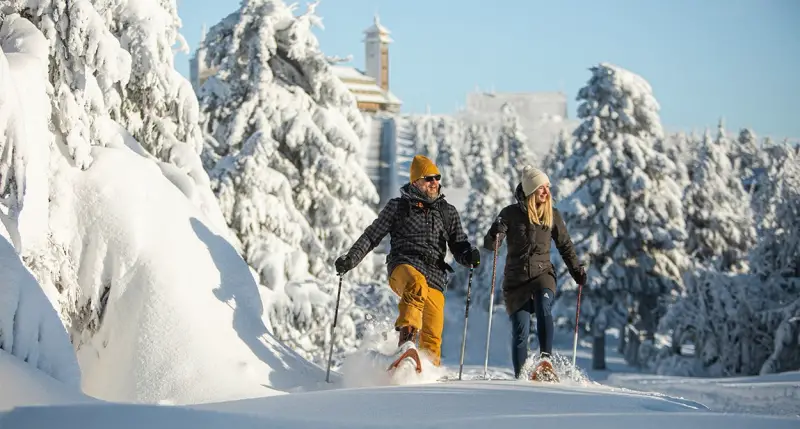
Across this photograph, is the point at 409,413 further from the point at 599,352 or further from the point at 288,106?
the point at 599,352

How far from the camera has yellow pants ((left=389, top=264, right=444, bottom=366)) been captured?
8336 mm

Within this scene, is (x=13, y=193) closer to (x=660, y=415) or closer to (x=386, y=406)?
(x=386, y=406)

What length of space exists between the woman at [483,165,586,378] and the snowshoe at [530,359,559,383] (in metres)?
0.71

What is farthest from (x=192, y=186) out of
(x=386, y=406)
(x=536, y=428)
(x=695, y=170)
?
(x=695, y=170)

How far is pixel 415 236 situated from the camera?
8750 millimetres

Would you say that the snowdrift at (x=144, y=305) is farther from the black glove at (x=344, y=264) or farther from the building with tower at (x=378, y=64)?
the building with tower at (x=378, y=64)

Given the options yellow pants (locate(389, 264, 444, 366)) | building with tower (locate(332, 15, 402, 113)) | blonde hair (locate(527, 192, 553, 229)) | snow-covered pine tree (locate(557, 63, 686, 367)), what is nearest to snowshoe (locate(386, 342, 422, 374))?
yellow pants (locate(389, 264, 444, 366))

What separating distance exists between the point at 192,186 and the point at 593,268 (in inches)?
984

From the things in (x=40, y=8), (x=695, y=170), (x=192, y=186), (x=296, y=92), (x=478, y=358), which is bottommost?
(x=478, y=358)

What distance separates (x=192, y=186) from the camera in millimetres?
10031

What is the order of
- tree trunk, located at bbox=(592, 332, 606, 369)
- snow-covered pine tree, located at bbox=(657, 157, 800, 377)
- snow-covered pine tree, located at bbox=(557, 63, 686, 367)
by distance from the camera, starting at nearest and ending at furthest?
snow-covered pine tree, located at bbox=(657, 157, 800, 377)
snow-covered pine tree, located at bbox=(557, 63, 686, 367)
tree trunk, located at bbox=(592, 332, 606, 369)

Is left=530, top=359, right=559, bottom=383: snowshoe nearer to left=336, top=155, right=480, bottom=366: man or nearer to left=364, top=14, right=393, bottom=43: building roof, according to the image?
left=336, top=155, right=480, bottom=366: man

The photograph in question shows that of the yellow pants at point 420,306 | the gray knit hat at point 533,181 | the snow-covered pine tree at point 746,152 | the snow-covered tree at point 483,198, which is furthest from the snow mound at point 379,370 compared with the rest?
the snow-covered pine tree at point 746,152

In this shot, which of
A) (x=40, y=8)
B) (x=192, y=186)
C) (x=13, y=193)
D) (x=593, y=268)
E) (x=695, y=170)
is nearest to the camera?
(x=13, y=193)
